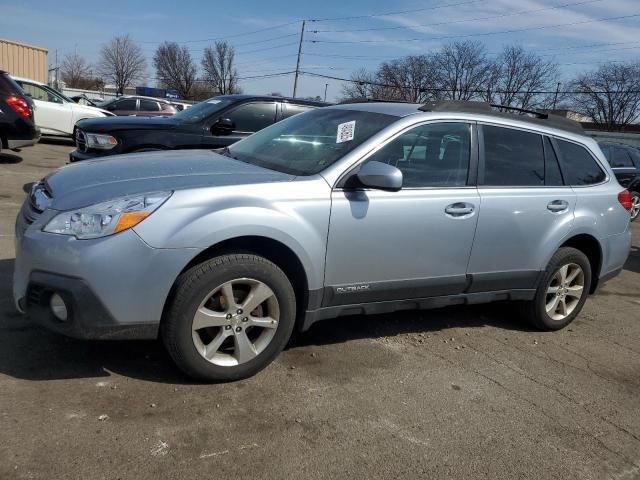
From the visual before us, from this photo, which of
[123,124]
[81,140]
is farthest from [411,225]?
[81,140]

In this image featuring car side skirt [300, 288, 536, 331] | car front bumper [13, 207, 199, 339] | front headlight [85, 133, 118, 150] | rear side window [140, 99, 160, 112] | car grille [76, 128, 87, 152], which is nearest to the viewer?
car front bumper [13, 207, 199, 339]

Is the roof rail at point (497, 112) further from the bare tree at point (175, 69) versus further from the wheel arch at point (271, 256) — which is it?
the bare tree at point (175, 69)

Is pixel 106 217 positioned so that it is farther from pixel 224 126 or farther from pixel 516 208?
pixel 224 126

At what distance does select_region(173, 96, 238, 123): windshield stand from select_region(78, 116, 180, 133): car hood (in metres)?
0.25

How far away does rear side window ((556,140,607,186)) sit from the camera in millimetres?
4707

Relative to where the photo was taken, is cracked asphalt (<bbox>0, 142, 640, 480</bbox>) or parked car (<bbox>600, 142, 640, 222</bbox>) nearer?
cracked asphalt (<bbox>0, 142, 640, 480</bbox>)

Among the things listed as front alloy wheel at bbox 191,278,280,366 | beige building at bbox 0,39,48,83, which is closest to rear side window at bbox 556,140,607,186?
front alloy wheel at bbox 191,278,280,366

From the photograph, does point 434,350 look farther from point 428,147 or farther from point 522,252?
point 428,147

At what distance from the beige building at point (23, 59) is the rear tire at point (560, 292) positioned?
24076 mm

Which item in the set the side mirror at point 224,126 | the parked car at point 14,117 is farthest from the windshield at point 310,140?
the parked car at point 14,117

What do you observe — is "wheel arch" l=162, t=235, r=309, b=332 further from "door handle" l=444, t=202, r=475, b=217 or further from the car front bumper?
"door handle" l=444, t=202, r=475, b=217

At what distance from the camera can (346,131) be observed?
394 centimetres

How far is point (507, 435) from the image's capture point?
3.11m

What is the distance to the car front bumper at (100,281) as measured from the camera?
287cm
